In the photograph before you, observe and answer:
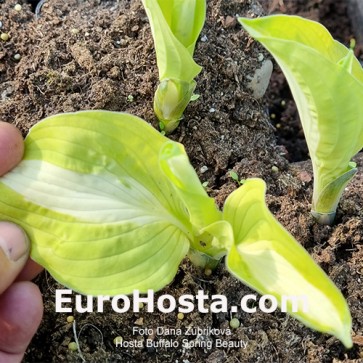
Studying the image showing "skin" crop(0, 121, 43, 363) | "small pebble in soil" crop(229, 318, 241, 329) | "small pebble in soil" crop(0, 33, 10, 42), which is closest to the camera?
"skin" crop(0, 121, 43, 363)

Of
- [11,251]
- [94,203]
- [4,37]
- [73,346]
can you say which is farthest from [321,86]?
[4,37]

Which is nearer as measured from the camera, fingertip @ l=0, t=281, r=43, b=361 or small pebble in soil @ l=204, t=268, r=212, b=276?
fingertip @ l=0, t=281, r=43, b=361

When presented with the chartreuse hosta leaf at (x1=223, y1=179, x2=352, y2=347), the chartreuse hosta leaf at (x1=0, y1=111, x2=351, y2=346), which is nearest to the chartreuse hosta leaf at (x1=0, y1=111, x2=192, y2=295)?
the chartreuse hosta leaf at (x1=0, y1=111, x2=351, y2=346)

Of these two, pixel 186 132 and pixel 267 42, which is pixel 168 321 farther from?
pixel 267 42

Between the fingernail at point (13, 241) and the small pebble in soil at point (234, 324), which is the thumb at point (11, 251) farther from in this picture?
the small pebble in soil at point (234, 324)

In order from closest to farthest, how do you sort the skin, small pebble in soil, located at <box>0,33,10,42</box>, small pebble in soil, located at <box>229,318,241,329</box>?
the skin < small pebble in soil, located at <box>229,318,241,329</box> < small pebble in soil, located at <box>0,33,10,42</box>

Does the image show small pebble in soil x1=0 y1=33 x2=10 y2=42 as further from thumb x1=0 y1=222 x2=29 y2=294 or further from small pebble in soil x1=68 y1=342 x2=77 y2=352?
small pebble in soil x1=68 y1=342 x2=77 y2=352

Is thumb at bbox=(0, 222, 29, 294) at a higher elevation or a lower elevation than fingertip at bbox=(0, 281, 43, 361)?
higher
